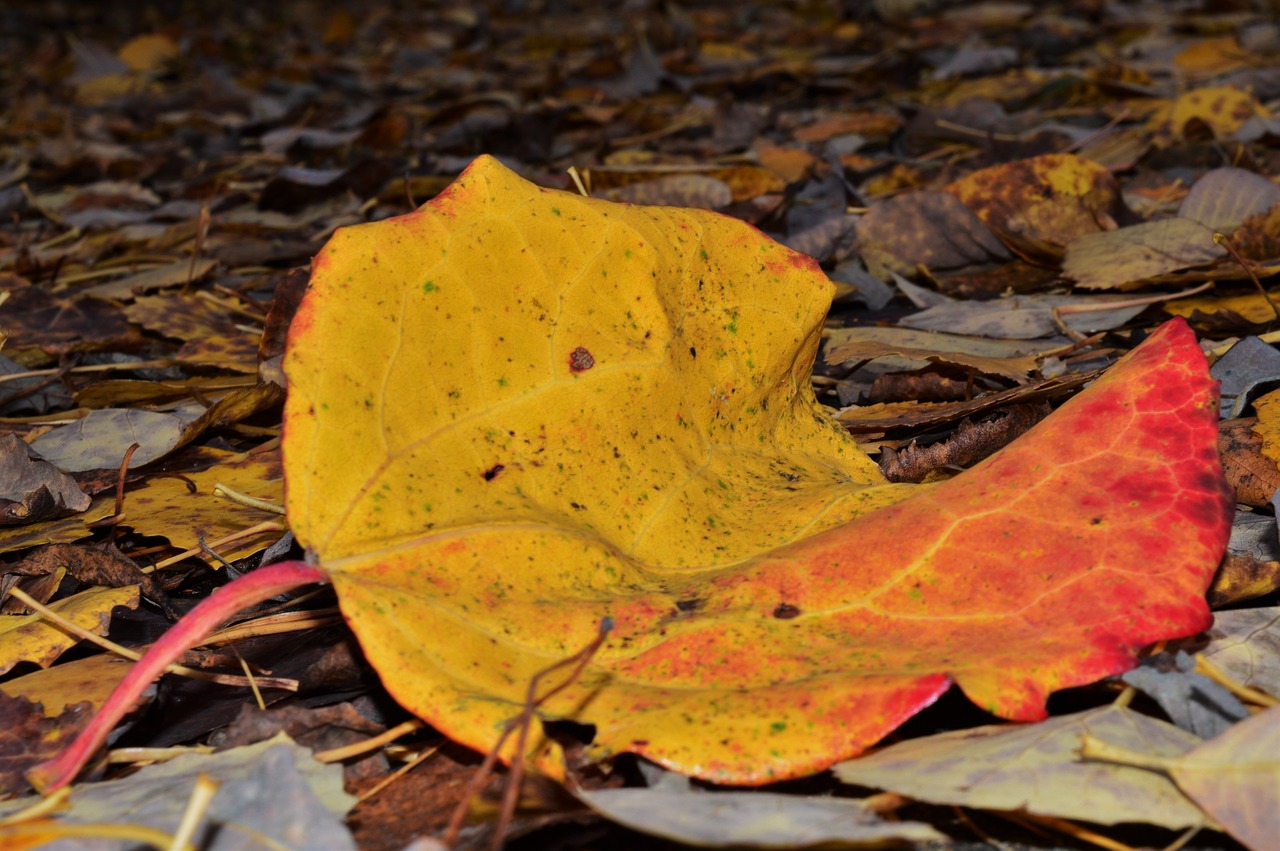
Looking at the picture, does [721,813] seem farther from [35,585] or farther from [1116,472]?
[35,585]

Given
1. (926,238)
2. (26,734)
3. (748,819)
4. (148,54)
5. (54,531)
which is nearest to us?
(748,819)

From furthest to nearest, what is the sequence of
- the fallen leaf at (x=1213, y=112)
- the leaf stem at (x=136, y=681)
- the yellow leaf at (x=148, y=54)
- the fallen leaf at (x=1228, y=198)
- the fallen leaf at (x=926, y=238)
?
the yellow leaf at (x=148, y=54)
the fallen leaf at (x=1213, y=112)
the fallen leaf at (x=926, y=238)
the fallen leaf at (x=1228, y=198)
the leaf stem at (x=136, y=681)

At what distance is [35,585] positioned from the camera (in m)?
1.29

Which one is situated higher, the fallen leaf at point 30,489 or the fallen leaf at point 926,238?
the fallen leaf at point 926,238

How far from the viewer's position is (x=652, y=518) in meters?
1.08

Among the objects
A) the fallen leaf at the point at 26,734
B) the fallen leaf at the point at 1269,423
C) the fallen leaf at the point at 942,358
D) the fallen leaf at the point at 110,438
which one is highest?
the fallen leaf at the point at 1269,423

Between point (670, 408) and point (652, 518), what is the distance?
0.40ft

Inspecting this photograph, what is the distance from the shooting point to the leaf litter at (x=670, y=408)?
35.0 inches

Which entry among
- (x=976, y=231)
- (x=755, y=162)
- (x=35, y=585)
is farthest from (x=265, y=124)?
(x=35, y=585)

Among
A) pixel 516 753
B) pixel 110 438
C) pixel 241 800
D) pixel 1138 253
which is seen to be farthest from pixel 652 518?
pixel 1138 253

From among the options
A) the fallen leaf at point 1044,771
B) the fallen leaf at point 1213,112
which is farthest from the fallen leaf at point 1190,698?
the fallen leaf at point 1213,112

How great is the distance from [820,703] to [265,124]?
13.8 ft

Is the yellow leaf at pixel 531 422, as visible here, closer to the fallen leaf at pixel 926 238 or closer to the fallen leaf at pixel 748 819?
the fallen leaf at pixel 748 819

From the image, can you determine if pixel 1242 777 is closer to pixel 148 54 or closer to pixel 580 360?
pixel 580 360
